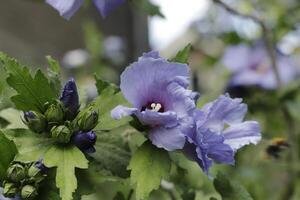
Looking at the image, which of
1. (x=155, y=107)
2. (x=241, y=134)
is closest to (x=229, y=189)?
(x=241, y=134)

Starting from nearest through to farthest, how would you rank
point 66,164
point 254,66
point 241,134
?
point 66,164
point 241,134
point 254,66

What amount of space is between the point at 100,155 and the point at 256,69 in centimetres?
96

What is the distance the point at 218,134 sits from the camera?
0.86 metres

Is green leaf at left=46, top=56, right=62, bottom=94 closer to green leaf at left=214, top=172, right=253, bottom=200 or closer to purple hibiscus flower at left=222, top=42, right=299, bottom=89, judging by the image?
green leaf at left=214, top=172, right=253, bottom=200

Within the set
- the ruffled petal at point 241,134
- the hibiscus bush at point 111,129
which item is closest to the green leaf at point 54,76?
the hibiscus bush at point 111,129

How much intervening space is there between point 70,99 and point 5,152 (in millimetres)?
103

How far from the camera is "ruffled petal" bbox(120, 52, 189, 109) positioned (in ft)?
2.79

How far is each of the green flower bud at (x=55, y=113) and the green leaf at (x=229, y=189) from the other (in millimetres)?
271

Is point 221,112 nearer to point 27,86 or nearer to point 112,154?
point 112,154

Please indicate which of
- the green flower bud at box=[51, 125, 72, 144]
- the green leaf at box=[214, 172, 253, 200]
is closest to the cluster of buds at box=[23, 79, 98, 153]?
the green flower bud at box=[51, 125, 72, 144]

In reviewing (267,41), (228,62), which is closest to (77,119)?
(267,41)

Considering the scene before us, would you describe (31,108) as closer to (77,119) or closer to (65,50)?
(77,119)

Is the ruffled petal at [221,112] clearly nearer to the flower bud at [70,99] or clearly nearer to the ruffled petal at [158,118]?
the ruffled petal at [158,118]

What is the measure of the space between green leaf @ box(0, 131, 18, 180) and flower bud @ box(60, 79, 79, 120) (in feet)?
0.26
